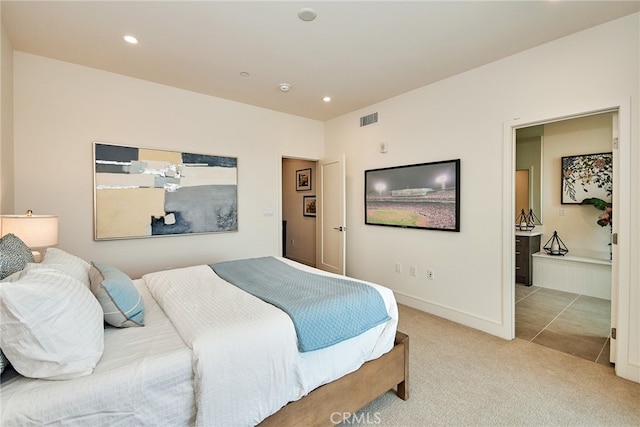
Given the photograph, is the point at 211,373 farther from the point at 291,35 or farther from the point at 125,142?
the point at 125,142

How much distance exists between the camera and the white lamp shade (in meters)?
2.07

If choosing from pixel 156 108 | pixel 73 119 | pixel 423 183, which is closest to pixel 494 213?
pixel 423 183

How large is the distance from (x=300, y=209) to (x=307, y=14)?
4148mm

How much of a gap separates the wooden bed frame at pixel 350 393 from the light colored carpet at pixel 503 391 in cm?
16

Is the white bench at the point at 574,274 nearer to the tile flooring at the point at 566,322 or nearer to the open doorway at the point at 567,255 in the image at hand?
the open doorway at the point at 567,255

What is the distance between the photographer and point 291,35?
7.93 ft

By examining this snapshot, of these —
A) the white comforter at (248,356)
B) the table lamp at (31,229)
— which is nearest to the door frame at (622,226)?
the white comforter at (248,356)

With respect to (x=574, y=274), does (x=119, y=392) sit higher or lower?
higher

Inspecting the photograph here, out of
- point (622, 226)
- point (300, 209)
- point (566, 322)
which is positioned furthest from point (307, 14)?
point (300, 209)

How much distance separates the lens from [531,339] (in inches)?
110

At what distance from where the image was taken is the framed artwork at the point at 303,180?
5752 mm

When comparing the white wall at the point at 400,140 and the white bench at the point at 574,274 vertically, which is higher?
the white wall at the point at 400,140

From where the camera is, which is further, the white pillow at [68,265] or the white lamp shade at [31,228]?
the white lamp shade at [31,228]

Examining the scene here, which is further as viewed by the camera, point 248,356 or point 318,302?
point 318,302
